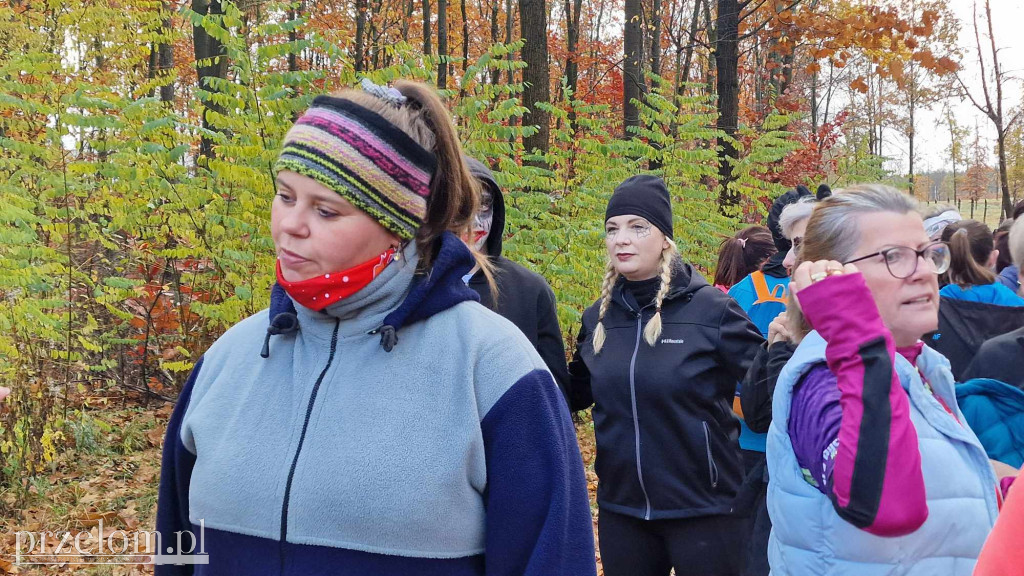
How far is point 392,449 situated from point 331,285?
0.39 m

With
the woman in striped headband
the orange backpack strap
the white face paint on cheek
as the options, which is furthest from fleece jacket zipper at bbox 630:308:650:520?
the woman in striped headband

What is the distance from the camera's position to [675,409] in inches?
135

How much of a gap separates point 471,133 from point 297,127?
208 inches

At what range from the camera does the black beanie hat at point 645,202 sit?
12.5ft

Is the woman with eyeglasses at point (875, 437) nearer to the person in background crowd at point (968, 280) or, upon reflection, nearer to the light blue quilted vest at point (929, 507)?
the light blue quilted vest at point (929, 507)

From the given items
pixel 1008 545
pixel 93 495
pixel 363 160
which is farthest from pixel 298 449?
pixel 93 495

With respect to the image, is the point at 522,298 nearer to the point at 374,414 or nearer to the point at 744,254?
the point at 374,414

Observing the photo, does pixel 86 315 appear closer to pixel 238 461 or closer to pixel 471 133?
pixel 471 133

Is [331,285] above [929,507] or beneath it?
above

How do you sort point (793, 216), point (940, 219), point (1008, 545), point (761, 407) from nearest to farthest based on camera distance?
1. point (1008, 545)
2. point (761, 407)
3. point (793, 216)
4. point (940, 219)

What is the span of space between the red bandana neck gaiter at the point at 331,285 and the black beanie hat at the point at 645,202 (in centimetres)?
232

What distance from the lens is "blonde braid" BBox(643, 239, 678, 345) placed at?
11.6 feet

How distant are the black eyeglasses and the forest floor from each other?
4277 mm

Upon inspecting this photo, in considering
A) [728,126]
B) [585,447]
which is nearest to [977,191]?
[728,126]
